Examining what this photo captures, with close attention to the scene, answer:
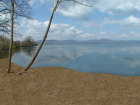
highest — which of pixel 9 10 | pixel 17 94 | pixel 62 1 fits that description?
pixel 62 1

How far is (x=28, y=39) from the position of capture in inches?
2253

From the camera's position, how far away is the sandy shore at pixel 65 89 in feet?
14.7

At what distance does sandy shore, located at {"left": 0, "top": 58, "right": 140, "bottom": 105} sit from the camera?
14.7 ft

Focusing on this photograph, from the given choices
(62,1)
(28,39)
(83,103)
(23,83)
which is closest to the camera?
(83,103)

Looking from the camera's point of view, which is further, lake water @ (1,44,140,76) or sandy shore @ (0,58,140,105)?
lake water @ (1,44,140,76)

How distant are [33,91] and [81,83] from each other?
2.63 metres

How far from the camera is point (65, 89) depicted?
5516 millimetres

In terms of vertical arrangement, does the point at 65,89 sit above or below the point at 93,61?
below

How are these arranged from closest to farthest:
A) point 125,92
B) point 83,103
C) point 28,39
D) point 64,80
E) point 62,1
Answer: point 83,103 < point 125,92 < point 64,80 < point 62,1 < point 28,39

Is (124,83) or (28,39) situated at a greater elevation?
(28,39)

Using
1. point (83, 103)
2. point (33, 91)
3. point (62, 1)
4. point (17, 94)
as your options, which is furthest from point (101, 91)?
point (62, 1)

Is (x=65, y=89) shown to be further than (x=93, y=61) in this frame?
No

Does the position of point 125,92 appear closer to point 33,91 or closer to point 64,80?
point 64,80

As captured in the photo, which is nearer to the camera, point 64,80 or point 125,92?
point 125,92
